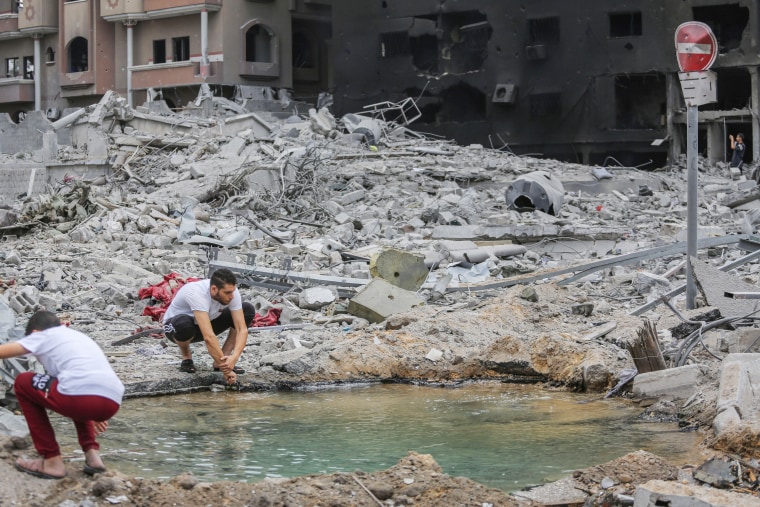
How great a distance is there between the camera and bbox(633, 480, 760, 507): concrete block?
480 centimetres

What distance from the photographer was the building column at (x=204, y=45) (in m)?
45.0

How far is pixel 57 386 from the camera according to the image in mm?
5246

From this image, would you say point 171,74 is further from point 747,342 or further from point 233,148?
point 747,342

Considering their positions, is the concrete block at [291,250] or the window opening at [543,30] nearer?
the concrete block at [291,250]

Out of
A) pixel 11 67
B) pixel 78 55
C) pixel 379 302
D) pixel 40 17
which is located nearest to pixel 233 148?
pixel 379 302

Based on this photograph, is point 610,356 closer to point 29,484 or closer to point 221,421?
point 221,421

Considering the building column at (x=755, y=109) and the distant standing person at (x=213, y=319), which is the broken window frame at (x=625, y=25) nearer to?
the building column at (x=755, y=109)

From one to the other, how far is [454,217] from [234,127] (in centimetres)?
1014

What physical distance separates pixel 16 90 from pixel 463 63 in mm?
25297

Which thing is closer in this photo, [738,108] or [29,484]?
[29,484]

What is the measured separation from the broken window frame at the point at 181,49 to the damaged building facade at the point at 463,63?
0.06 meters

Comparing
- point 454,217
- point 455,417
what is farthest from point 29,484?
point 454,217

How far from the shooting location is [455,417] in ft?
25.5

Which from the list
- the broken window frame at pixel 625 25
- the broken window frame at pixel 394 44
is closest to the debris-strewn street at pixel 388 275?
the broken window frame at pixel 625 25
